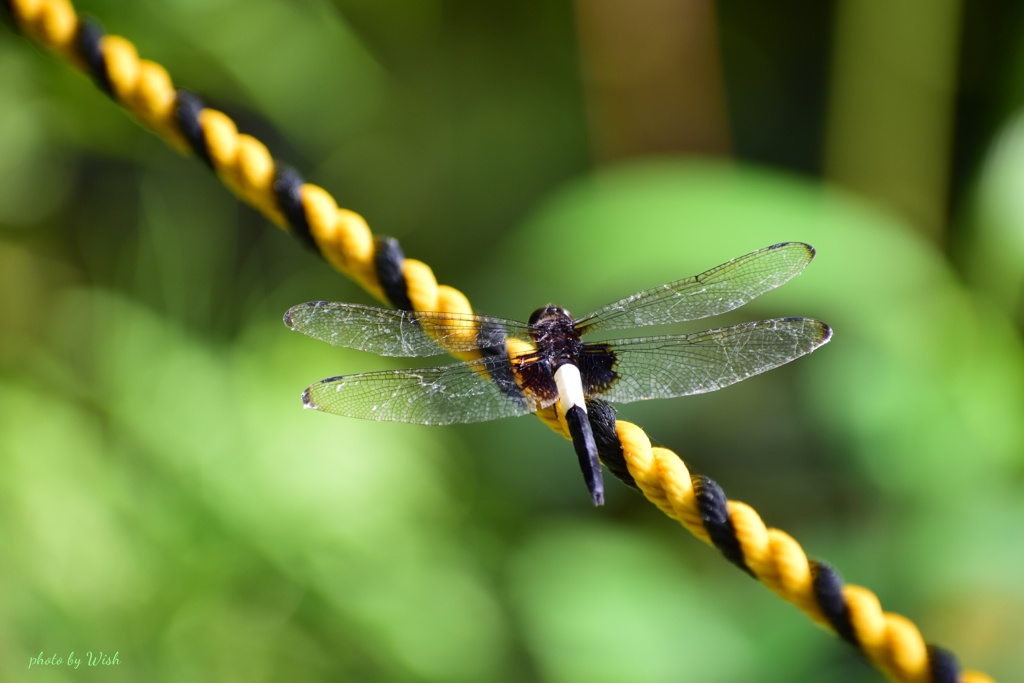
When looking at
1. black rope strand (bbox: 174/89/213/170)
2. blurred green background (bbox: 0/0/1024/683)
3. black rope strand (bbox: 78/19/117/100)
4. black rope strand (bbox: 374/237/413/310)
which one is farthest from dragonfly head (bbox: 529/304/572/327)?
blurred green background (bbox: 0/0/1024/683)

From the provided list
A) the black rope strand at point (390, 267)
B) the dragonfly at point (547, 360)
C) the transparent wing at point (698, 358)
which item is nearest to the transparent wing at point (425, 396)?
the dragonfly at point (547, 360)

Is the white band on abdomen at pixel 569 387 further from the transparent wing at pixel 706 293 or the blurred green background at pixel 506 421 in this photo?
the blurred green background at pixel 506 421

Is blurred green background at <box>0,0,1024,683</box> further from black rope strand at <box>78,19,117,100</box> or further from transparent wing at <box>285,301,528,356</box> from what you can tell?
black rope strand at <box>78,19,117,100</box>

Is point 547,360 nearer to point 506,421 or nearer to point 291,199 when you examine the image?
point 291,199

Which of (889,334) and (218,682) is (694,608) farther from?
(218,682)

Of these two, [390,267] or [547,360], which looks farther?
[547,360]

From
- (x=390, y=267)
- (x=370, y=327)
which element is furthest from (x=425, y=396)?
(x=390, y=267)

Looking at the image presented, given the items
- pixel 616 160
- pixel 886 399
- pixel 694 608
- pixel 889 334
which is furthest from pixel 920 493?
pixel 616 160

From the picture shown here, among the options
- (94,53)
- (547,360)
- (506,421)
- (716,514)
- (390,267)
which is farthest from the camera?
(506,421)
